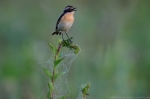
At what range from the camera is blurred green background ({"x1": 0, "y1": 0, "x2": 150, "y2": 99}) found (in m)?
3.69

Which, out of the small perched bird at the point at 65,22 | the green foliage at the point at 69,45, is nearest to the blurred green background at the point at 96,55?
the small perched bird at the point at 65,22

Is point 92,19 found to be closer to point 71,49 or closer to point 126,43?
point 126,43

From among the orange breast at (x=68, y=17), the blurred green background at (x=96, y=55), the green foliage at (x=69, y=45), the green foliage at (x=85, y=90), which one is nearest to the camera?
the green foliage at (x=85, y=90)

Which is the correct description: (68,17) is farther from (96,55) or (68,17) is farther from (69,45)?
(69,45)

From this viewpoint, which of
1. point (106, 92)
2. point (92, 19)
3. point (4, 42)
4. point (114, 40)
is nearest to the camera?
point (106, 92)

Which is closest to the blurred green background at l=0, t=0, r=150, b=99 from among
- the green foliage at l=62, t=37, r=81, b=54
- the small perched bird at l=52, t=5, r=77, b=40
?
the small perched bird at l=52, t=5, r=77, b=40

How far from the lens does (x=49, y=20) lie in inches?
230

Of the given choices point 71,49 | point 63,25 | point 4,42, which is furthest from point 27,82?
point 71,49

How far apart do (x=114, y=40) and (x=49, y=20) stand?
183 centimetres

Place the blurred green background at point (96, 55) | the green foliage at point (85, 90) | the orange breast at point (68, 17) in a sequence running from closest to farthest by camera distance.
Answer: the green foliage at point (85, 90) → the blurred green background at point (96, 55) → the orange breast at point (68, 17)

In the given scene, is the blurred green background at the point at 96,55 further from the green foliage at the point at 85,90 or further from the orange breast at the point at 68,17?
the green foliage at the point at 85,90

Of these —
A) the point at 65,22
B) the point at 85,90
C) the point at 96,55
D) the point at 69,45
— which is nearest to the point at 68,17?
the point at 65,22

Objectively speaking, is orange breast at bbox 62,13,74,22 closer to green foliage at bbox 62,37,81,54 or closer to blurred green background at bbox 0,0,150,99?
blurred green background at bbox 0,0,150,99

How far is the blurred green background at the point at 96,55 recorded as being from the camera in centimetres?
369
